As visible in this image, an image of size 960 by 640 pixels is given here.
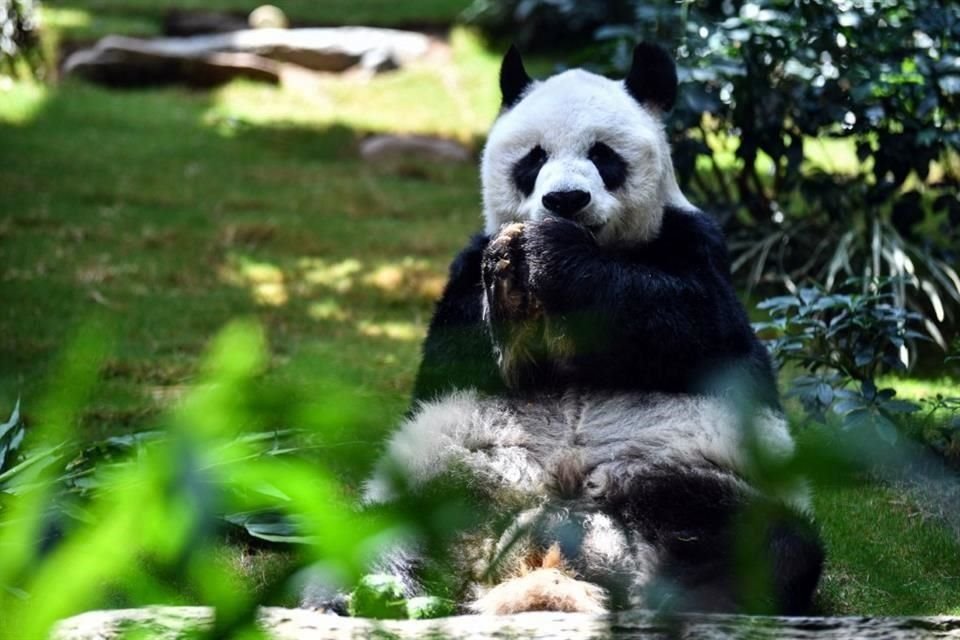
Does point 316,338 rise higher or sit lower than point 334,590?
lower

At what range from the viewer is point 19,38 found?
12.7 metres

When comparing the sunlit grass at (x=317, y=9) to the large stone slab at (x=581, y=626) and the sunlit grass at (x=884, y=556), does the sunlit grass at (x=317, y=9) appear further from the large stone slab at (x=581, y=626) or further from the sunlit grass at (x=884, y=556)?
the large stone slab at (x=581, y=626)

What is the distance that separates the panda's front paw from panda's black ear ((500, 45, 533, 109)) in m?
0.80

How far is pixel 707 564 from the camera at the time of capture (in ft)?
9.96

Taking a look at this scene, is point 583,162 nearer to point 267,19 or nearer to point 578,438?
point 578,438

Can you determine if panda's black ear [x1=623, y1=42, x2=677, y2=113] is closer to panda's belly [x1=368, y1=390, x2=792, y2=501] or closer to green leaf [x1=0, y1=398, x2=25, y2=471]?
panda's belly [x1=368, y1=390, x2=792, y2=501]

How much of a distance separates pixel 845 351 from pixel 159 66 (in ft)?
36.7

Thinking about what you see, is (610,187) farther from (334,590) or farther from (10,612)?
(10,612)

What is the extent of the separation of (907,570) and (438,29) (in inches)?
558

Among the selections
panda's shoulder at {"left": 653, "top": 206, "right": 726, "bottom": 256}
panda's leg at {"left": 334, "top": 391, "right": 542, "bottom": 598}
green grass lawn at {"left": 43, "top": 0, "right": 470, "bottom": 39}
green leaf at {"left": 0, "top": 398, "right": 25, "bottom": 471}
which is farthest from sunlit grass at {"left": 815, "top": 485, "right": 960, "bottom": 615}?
green grass lawn at {"left": 43, "top": 0, "right": 470, "bottom": 39}

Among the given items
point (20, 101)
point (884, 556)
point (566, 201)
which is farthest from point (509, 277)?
point (20, 101)

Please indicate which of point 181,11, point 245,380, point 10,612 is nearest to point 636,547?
point 10,612

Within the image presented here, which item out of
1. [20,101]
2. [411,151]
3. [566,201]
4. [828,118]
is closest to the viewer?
[566,201]

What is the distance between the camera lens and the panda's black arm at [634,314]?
3.42m
